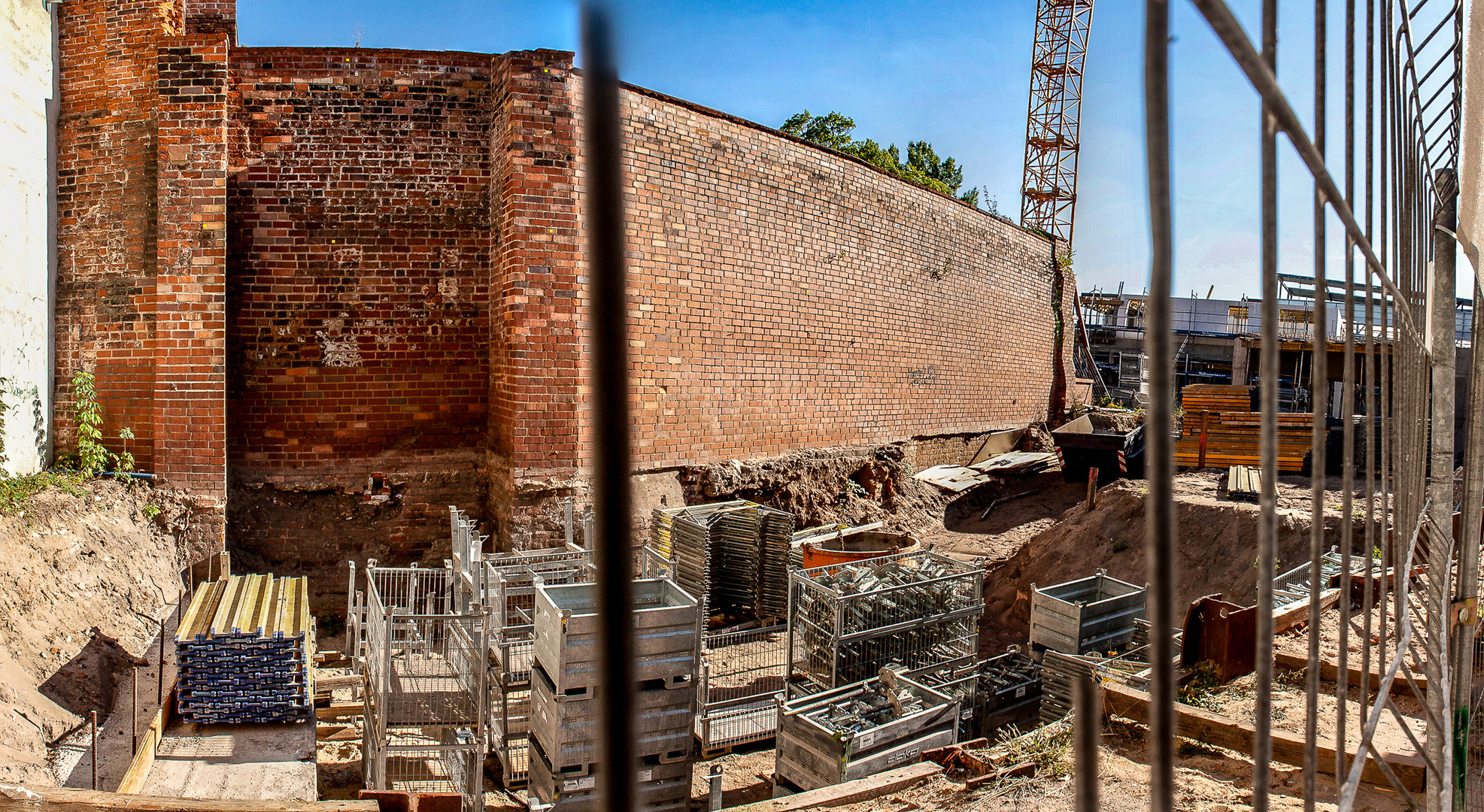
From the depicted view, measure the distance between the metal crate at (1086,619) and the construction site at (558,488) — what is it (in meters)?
0.06

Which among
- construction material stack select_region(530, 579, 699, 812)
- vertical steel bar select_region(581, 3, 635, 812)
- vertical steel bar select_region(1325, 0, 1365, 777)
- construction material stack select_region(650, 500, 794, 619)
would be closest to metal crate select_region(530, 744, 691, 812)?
construction material stack select_region(530, 579, 699, 812)

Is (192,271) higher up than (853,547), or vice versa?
(192,271)

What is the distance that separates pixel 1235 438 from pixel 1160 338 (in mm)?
16576

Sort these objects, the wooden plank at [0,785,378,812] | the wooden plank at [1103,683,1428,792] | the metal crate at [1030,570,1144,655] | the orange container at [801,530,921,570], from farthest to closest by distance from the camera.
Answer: the orange container at [801,530,921,570], the metal crate at [1030,570,1144,655], the wooden plank at [1103,683,1428,792], the wooden plank at [0,785,378,812]

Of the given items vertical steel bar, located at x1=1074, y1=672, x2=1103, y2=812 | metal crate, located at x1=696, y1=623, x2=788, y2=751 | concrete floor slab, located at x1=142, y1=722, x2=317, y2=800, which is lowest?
metal crate, located at x1=696, y1=623, x2=788, y2=751

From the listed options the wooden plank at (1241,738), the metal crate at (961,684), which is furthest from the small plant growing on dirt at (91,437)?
the wooden plank at (1241,738)

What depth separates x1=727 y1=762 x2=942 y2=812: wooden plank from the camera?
15.4 ft

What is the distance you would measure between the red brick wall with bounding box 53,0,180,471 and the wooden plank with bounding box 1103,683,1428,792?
9.40 meters

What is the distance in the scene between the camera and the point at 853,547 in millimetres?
10516

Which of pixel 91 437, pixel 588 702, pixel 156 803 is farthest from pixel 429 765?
pixel 91 437

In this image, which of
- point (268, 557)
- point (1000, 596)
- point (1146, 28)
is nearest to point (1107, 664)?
point (1000, 596)

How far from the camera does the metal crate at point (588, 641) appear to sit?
17.8 feet

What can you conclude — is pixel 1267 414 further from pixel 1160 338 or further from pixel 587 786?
pixel 587 786

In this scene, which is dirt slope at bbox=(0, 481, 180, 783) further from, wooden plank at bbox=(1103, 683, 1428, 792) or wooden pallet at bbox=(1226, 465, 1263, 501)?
wooden pallet at bbox=(1226, 465, 1263, 501)
